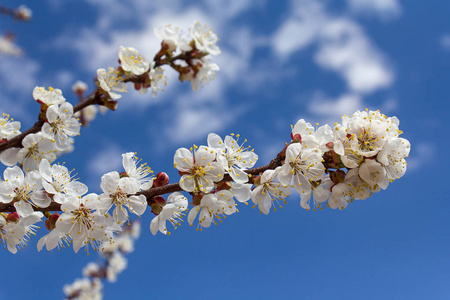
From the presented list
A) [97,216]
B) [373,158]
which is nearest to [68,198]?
→ [97,216]

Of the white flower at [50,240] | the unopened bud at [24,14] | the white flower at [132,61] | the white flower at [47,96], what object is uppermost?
the unopened bud at [24,14]

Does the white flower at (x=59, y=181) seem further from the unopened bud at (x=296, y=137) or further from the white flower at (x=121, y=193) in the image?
the unopened bud at (x=296, y=137)

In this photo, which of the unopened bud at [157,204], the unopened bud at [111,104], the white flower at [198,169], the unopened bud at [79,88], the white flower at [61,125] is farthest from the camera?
the unopened bud at [79,88]

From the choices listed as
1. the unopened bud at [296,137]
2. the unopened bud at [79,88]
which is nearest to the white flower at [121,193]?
the unopened bud at [296,137]

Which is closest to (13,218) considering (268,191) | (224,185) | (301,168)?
(224,185)

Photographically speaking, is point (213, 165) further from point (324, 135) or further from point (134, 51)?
point (134, 51)

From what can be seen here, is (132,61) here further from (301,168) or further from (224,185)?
(301,168)
